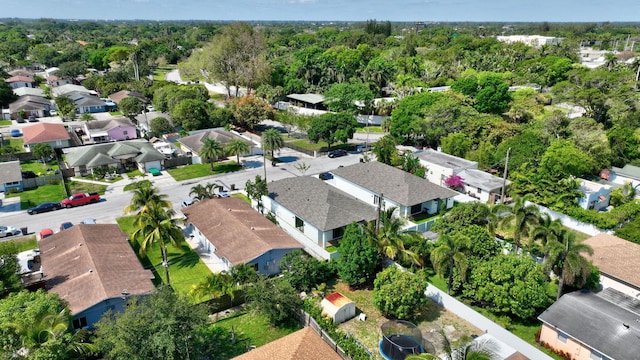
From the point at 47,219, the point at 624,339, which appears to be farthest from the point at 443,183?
the point at 47,219

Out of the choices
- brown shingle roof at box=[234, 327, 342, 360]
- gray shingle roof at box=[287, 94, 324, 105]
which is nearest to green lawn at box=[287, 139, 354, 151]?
gray shingle roof at box=[287, 94, 324, 105]

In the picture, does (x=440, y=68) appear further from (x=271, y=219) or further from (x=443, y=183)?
(x=271, y=219)

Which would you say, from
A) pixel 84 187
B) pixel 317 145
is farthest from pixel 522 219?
pixel 84 187

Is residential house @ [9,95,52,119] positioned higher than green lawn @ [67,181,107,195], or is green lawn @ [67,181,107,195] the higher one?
residential house @ [9,95,52,119]

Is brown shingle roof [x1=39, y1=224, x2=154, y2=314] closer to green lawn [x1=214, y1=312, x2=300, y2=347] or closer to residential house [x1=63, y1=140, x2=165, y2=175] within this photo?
green lawn [x1=214, y1=312, x2=300, y2=347]

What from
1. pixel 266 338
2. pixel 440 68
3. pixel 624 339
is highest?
pixel 440 68

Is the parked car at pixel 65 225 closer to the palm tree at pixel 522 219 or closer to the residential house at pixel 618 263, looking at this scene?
the palm tree at pixel 522 219
